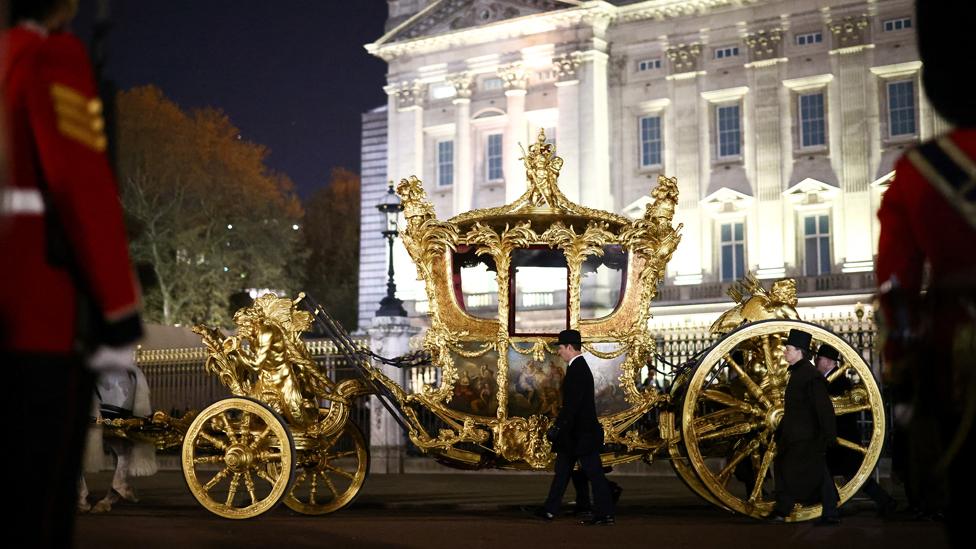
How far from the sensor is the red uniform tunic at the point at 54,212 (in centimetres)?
310

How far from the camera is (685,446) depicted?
9531 millimetres

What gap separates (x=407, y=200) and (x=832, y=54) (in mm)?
30297

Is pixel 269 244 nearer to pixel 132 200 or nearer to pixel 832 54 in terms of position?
pixel 132 200

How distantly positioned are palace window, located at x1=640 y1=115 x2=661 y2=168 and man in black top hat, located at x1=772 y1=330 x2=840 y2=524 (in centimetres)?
3176

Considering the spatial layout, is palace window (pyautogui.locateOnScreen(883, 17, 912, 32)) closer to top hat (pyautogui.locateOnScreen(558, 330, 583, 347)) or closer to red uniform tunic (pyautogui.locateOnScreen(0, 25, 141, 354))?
top hat (pyautogui.locateOnScreen(558, 330, 583, 347))

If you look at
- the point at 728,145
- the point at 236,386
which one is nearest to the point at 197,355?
the point at 236,386

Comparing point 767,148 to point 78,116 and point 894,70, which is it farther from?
point 78,116

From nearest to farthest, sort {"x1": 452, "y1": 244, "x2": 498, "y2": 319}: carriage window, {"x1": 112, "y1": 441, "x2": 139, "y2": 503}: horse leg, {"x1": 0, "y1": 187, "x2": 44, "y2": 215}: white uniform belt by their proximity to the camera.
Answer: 1. {"x1": 0, "y1": 187, "x2": 44, "y2": 215}: white uniform belt
2. {"x1": 452, "y1": 244, "x2": 498, "y2": 319}: carriage window
3. {"x1": 112, "y1": 441, "x2": 139, "y2": 503}: horse leg

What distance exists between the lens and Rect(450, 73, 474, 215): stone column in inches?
1704

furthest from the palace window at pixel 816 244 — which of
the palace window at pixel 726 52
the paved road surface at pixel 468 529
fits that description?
the paved road surface at pixel 468 529

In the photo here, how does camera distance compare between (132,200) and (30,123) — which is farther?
(132,200)

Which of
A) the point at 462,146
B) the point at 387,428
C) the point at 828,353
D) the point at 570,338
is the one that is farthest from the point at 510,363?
the point at 462,146

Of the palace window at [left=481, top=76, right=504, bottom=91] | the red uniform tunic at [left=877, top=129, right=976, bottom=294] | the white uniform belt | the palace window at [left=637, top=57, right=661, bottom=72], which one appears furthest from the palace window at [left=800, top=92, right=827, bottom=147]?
the white uniform belt

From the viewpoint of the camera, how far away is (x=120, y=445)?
482 inches
